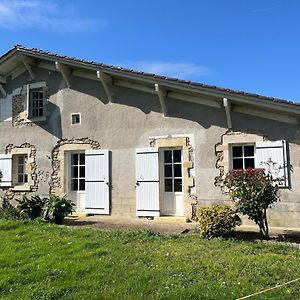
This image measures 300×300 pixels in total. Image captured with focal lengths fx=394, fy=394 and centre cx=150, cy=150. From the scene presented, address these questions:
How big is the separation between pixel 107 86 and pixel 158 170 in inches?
107

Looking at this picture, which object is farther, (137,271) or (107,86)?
(107,86)

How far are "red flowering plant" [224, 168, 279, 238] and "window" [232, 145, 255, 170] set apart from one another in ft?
5.42

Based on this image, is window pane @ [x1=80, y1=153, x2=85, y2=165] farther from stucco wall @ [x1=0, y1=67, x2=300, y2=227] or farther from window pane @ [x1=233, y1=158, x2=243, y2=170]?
window pane @ [x1=233, y1=158, x2=243, y2=170]

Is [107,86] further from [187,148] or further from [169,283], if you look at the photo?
[169,283]

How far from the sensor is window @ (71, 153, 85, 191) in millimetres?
11273

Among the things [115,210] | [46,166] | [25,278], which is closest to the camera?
[25,278]

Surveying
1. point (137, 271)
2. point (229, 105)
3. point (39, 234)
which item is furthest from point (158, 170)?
point (137, 271)

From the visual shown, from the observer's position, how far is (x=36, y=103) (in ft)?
39.5

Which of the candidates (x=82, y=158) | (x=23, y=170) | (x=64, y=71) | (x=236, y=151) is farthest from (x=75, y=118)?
(x=236, y=151)

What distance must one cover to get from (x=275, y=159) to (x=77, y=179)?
558 centimetres

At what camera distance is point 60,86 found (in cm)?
1161

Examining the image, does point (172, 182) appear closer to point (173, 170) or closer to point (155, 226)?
point (173, 170)

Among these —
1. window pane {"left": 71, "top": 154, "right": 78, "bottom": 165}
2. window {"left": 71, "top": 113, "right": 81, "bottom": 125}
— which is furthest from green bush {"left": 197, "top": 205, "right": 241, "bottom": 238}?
window {"left": 71, "top": 113, "right": 81, "bottom": 125}

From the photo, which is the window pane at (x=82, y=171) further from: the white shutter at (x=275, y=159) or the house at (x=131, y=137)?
the white shutter at (x=275, y=159)
